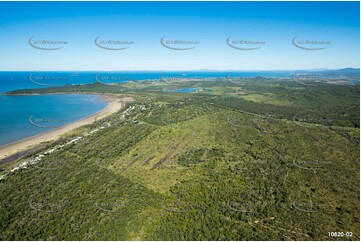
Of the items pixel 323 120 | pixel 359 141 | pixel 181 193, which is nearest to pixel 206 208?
pixel 181 193
